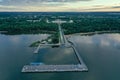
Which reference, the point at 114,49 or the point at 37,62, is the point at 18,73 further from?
the point at 114,49

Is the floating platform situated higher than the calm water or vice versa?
the floating platform

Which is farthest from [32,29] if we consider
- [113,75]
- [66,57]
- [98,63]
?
[113,75]

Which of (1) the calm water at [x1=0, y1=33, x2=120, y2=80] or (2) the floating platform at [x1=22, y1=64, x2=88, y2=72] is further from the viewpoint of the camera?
(2) the floating platform at [x1=22, y1=64, x2=88, y2=72]

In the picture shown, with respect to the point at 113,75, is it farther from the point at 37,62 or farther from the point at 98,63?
the point at 37,62

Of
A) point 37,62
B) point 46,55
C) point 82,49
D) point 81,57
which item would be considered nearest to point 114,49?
point 82,49

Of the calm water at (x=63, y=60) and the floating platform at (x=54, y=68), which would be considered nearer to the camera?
the calm water at (x=63, y=60)

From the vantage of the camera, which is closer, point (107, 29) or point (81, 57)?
point (81, 57)

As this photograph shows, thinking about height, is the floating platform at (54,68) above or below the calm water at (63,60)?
above

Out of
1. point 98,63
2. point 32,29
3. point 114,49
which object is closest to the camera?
point 98,63

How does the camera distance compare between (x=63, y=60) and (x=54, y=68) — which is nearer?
(x=54, y=68)

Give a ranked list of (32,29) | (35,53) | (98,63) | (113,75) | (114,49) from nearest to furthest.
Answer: (113,75), (98,63), (35,53), (114,49), (32,29)

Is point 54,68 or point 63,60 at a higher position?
point 54,68
